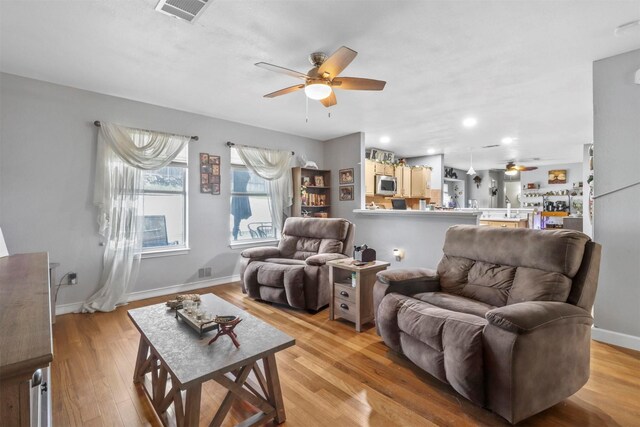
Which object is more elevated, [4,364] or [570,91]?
[570,91]

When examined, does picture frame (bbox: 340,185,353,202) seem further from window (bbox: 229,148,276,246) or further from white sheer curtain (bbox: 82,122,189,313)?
white sheer curtain (bbox: 82,122,189,313)

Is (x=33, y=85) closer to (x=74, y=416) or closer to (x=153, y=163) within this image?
(x=153, y=163)

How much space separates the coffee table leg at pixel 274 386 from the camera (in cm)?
170

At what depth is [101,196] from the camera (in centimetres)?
357

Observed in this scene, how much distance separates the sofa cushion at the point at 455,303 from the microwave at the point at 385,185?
159 inches

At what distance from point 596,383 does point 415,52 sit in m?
2.87

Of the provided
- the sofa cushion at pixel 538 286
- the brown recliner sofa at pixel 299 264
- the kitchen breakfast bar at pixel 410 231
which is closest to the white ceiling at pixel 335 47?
the kitchen breakfast bar at pixel 410 231

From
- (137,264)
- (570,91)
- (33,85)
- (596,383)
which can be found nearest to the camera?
(596,383)

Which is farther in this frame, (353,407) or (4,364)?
(353,407)

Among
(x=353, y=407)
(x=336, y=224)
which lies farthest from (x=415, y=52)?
(x=353, y=407)

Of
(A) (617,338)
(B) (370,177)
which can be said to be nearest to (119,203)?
(B) (370,177)

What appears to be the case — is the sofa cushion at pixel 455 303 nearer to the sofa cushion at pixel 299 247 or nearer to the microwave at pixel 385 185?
the sofa cushion at pixel 299 247

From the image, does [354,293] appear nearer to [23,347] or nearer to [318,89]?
[318,89]

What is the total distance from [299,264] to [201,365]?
234cm
